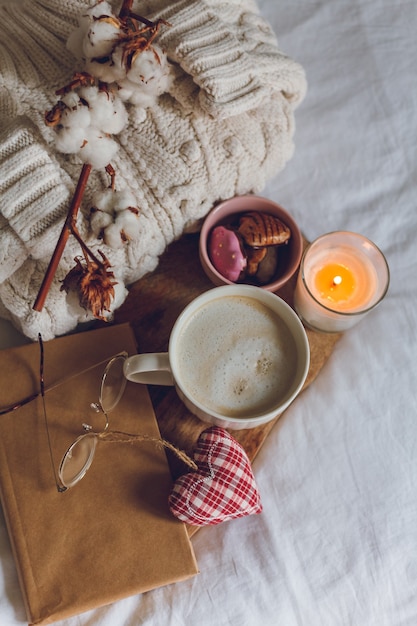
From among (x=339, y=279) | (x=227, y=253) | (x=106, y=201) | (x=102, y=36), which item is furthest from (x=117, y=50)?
(x=339, y=279)

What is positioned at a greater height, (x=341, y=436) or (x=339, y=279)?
(x=339, y=279)

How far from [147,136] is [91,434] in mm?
299

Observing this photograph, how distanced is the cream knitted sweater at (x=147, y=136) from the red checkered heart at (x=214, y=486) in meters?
0.17

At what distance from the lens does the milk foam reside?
1.81ft

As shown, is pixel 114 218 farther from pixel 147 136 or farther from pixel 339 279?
pixel 339 279

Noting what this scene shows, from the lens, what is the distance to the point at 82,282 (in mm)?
431

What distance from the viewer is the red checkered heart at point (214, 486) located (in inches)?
21.5

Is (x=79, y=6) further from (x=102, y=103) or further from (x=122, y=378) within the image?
(x=122, y=378)

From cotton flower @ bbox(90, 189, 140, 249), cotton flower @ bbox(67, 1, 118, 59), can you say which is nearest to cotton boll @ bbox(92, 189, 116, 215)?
cotton flower @ bbox(90, 189, 140, 249)

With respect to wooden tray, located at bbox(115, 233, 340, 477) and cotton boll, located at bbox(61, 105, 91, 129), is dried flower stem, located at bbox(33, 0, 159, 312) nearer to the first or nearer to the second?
cotton boll, located at bbox(61, 105, 91, 129)

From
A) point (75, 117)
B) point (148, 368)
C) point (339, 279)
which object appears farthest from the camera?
point (339, 279)

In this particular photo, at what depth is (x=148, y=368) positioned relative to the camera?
545mm

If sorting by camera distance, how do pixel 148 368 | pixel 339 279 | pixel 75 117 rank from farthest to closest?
pixel 339 279
pixel 148 368
pixel 75 117

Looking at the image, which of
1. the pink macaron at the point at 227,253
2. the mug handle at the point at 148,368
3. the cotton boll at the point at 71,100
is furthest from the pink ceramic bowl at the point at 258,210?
the cotton boll at the point at 71,100
